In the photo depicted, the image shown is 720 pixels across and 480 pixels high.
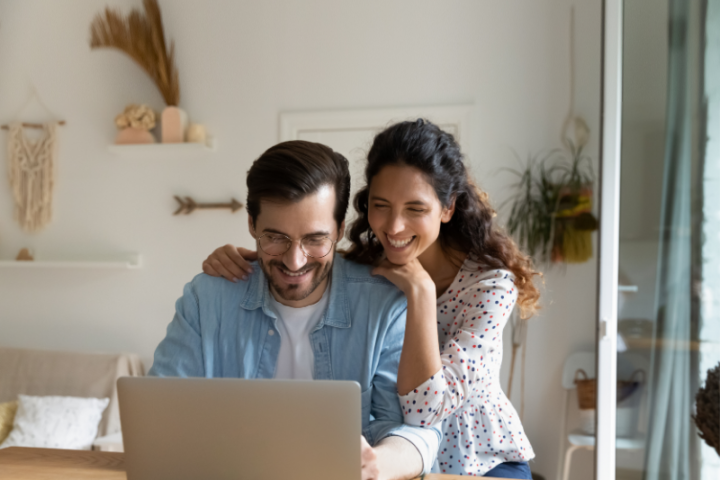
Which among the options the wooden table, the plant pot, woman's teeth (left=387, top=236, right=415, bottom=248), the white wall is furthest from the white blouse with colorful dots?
the plant pot

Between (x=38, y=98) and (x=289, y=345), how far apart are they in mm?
2834

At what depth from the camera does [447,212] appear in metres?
1.53

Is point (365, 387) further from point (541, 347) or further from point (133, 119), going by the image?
point (133, 119)

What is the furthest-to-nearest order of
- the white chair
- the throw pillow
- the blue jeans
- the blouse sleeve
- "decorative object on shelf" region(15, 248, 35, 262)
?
1. "decorative object on shelf" region(15, 248, 35, 262)
2. the throw pillow
3. the white chair
4. the blue jeans
5. the blouse sleeve

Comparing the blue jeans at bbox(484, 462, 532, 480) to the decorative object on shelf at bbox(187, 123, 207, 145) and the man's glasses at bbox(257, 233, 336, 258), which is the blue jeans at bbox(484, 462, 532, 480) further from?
the decorative object on shelf at bbox(187, 123, 207, 145)

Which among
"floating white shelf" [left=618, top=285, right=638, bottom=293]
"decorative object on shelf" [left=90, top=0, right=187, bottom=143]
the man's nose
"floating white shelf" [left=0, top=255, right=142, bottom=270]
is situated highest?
"decorative object on shelf" [left=90, top=0, right=187, bottom=143]

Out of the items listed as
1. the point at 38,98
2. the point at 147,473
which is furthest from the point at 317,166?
the point at 38,98

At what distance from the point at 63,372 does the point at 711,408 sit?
2.95 metres

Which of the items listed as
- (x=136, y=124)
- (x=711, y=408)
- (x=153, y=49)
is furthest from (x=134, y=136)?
(x=711, y=408)

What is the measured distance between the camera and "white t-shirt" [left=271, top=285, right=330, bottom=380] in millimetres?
1364

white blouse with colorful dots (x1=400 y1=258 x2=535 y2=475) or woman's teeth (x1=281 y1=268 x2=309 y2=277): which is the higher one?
woman's teeth (x1=281 y1=268 x2=309 y2=277)

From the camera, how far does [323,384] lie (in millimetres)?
867

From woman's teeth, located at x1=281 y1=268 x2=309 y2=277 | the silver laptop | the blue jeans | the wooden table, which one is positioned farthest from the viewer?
the blue jeans

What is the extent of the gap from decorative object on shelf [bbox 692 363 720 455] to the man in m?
0.59
